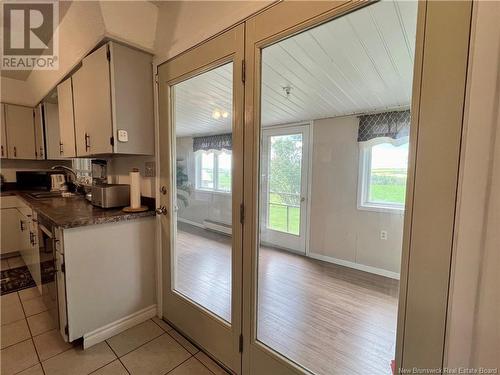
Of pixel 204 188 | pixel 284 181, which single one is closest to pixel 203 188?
pixel 204 188

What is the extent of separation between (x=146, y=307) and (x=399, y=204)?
6.67 feet

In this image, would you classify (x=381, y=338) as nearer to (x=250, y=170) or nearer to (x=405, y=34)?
(x=250, y=170)

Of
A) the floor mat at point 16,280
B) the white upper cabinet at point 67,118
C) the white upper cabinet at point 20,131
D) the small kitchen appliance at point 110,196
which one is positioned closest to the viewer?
the small kitchen appliance at point 110,196

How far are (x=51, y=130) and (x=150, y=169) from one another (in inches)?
101

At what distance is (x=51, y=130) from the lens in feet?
11.0

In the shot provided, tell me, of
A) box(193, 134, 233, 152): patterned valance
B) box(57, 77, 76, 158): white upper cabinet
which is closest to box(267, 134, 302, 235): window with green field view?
box(193, 134, 233, 152): patterned valance

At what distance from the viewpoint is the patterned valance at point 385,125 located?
36.9 inches

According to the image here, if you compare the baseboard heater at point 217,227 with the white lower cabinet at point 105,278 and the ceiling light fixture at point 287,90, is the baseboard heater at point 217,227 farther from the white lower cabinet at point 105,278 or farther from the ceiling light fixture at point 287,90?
the ceiling light fixture at point 287,90

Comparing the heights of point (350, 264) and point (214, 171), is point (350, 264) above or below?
below

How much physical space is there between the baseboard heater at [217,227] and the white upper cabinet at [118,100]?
30.0 inches

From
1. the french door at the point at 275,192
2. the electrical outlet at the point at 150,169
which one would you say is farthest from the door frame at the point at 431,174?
the electrical outlet at the point at 150,169

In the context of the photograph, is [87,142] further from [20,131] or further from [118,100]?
[20,131]

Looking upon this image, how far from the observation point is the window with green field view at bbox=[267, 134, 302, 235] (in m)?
1.74

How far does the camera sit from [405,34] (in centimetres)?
99
